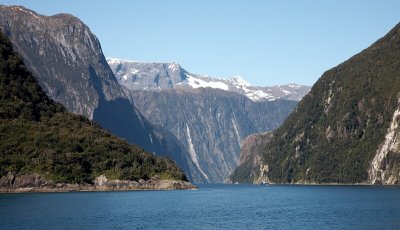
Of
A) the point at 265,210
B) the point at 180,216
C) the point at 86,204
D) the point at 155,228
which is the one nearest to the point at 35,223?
the point at 155,228

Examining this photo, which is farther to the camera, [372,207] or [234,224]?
[372,207]

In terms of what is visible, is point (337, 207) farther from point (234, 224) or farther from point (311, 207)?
point (234, 224)

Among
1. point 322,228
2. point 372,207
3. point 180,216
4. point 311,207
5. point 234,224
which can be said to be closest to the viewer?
point 322,228

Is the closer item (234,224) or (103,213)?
(234,224)

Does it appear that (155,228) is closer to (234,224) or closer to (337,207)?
(234,224)

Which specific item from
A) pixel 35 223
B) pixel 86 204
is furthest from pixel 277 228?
pixel 86 204

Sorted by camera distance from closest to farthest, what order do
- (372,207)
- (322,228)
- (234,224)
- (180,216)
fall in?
(322,228) → (234,224) → (180,216) → (372,207)

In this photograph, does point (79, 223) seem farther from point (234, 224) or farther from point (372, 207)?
point (372, 207)

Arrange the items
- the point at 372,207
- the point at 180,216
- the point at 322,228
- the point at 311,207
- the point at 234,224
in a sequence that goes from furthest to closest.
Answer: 1. the point at 311,207
2. the point at 372,207
3. the point at 180,216
4. the point at 234,224
5. the point at 322,228

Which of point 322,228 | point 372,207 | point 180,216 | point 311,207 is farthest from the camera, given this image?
point 311,207
